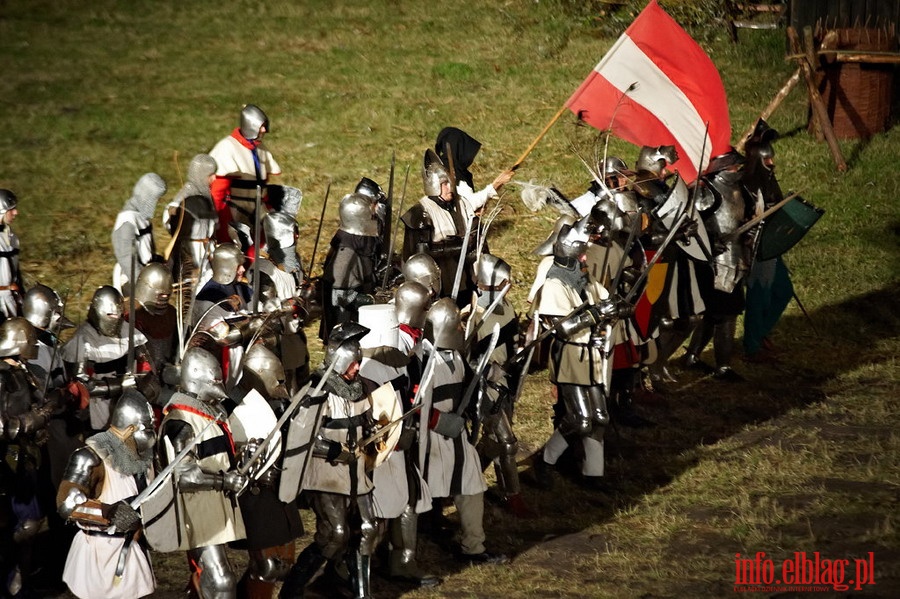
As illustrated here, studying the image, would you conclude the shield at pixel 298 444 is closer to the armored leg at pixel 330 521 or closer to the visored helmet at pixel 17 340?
the armored leg at pixel 330 521

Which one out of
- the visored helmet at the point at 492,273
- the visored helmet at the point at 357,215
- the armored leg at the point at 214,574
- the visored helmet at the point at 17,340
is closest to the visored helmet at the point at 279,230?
the visored helmet at the point at 357,215

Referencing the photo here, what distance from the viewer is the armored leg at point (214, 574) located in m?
7.43

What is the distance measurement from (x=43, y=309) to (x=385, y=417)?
259cm

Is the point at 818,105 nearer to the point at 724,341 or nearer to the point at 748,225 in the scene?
the point at 748,225

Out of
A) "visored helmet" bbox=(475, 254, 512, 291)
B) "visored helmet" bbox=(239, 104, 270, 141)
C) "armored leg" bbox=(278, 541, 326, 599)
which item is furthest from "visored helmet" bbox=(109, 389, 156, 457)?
"visored helmet" bbox=(239, 104, 270, 141)

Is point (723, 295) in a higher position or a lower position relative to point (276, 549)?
higher

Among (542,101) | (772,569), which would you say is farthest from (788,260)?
(772,569)

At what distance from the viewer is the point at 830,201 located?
16547 millimetres

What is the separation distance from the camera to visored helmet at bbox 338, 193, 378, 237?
429 inches

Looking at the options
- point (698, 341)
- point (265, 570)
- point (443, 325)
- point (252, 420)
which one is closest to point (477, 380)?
point (443, 325)

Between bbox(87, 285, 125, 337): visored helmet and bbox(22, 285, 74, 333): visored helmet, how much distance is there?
255mm

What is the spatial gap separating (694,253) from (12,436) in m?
5.91

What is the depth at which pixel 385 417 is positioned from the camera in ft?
26.6

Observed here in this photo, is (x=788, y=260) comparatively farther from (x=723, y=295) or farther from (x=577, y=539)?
(x=577, y=539)
